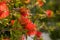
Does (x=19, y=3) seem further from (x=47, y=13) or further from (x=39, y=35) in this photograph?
(x=47, y=13)

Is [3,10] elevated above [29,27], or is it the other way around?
[3,10]

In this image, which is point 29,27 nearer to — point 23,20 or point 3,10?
point 23,20

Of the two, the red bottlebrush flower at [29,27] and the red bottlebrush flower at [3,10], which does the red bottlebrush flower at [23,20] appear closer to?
the red bottlebrush flower at [29,27]

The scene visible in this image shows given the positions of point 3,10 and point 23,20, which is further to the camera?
point 23,20

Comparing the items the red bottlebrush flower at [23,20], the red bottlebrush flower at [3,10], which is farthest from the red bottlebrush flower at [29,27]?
the red bottlebrush flower at [3,10]

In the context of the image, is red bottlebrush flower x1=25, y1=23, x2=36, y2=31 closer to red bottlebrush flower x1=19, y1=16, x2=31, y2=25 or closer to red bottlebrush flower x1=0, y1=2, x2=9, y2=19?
red bottlebrush flower x1=19, y1=16, x2=31, y2=25

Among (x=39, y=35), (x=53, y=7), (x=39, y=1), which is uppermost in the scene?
(x=39, y=1)

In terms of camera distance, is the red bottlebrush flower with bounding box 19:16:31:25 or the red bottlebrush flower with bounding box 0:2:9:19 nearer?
the red bottlebrush flower with bounding box 0:2:9:19

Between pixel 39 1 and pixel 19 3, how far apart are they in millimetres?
211

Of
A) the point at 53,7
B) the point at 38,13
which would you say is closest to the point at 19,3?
the point at 38,13

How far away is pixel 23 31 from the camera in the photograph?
139 centimetres

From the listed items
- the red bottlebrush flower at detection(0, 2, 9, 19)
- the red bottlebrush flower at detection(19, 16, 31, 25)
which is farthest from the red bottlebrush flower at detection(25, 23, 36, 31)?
the red bottlebrush flower at detection(0, 2, 9, 19)

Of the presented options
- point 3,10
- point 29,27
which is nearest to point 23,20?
point 29,27

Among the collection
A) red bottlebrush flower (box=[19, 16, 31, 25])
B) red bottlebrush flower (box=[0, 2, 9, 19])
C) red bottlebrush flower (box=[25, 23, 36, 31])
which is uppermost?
red bottlebrush flower (box=[0, 2, 9, 19])
